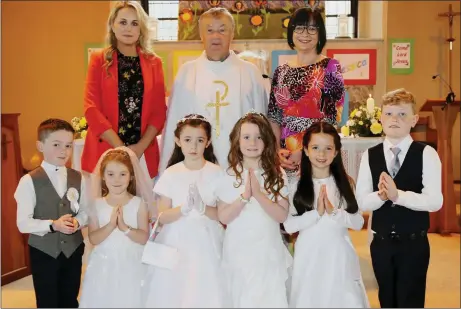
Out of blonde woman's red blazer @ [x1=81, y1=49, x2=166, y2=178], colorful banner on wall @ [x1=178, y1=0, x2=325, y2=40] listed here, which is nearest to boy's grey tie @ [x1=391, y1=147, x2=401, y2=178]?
blonde woman's red blazer @ [x1=81, y1=49, x2=166, y2=178]

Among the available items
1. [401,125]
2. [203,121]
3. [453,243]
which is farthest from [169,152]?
[453,243]

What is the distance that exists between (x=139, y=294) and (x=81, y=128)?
2376 millimetres

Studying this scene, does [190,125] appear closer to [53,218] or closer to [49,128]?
[49,128]

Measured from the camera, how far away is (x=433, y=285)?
4.84 m

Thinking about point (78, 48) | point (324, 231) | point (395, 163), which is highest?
point (78, 48)

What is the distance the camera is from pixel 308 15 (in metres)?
3.64

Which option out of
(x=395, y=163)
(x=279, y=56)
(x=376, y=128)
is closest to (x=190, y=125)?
(x=395, y=163)

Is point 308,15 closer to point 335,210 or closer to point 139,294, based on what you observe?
point 335,210

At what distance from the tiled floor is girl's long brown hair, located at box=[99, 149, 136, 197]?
1.40m

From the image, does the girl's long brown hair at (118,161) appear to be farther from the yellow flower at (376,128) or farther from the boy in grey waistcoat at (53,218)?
the yellow flower at (376,128)

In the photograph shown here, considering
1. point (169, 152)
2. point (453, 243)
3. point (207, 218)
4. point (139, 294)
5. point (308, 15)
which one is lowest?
point (453, 243)

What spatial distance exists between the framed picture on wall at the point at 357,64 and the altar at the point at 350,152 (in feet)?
12.4

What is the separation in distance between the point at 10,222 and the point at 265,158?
8.65ft

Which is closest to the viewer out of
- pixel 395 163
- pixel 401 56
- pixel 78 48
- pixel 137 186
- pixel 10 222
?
pixel 395 163
